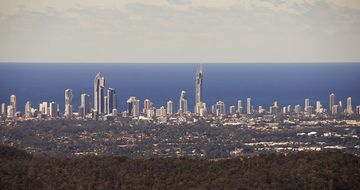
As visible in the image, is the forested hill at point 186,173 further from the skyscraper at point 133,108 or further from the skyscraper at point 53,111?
the skyscraper at point 133,108

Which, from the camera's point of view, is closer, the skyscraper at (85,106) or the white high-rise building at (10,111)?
the white high-rise building at (10,111)

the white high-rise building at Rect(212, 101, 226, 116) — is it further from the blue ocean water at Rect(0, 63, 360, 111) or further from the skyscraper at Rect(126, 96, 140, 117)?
the blue ocean water at Rect(0, 63, 360, 111)

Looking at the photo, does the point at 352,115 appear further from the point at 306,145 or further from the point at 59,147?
the point at 59,147

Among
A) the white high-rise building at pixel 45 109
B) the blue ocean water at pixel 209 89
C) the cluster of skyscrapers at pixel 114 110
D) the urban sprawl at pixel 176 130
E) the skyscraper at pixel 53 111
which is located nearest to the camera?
the urban sprawl at pixel 176 130

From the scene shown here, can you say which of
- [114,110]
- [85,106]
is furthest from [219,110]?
[85,106]

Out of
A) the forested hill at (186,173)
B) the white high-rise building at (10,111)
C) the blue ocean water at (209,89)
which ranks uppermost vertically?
the forested hill at (186,173)

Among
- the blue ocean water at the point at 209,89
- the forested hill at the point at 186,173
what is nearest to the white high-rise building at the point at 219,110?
the blue ocean water at the point at 209,89

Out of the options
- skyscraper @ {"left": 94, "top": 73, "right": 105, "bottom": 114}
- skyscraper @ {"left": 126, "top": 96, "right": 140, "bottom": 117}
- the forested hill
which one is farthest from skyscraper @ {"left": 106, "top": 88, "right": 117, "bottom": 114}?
the forested hill

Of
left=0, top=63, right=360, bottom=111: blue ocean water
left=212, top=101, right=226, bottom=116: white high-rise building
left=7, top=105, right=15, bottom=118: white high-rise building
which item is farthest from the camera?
left=0, top=63, right=360, bottom=111: blue ocean water

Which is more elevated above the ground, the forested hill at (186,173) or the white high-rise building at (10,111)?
the forested hill at (186,173)
